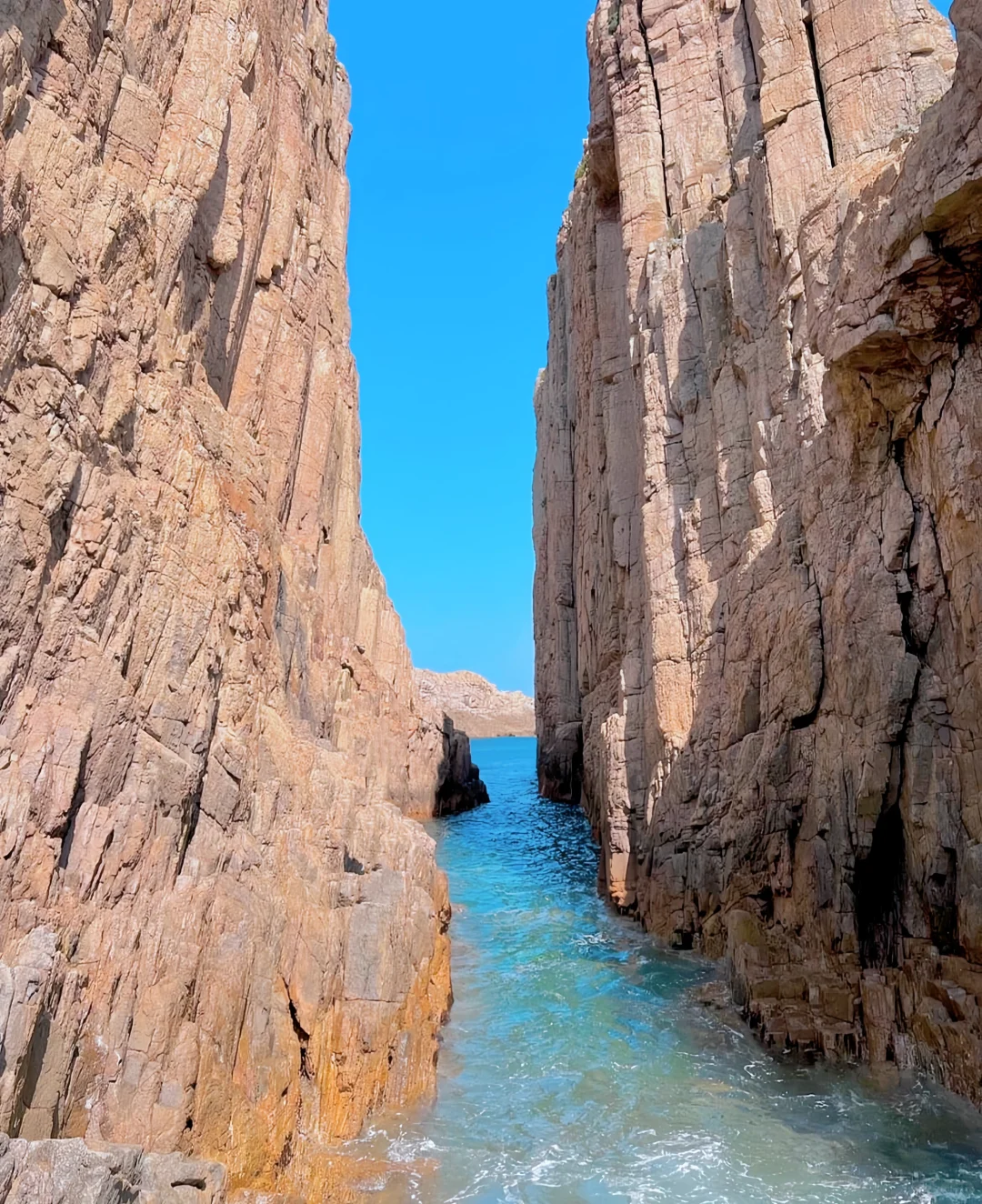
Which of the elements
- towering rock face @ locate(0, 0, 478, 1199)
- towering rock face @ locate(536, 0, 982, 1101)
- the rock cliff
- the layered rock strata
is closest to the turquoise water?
towering rock face @ locate(536, 0, 982, 1101)

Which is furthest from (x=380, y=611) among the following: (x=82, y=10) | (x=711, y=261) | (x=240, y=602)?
(x=82, y=10)

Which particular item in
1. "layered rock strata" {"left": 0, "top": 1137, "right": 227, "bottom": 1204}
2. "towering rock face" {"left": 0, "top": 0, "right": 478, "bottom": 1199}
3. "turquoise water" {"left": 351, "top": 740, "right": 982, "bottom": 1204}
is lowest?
"turquoise water" {"left": 351, "top": 740, "right": 982, "bottom": 1204}

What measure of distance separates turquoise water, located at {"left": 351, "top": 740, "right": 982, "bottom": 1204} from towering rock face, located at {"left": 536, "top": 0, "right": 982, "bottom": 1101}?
1041 mm

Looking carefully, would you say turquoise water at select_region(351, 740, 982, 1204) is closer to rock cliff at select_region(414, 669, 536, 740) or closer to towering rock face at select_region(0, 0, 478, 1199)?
towering rock face at select_region(0, 0, 478, 1199)

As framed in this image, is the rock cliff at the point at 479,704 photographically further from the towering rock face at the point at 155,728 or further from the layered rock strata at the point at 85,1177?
the layered rock strata at the point at 85,1177

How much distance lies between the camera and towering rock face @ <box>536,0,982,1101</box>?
12.8 meters

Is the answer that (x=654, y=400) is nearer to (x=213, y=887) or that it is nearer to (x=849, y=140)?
(x=849, y=140)

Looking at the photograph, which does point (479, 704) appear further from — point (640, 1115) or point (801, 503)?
point (640, 1115)

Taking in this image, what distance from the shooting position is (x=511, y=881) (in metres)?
30.4

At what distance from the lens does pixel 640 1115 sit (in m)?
12.7

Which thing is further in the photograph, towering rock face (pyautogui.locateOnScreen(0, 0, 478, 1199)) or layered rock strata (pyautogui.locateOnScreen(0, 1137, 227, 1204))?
towering rock face (pyautogui.locateOnScreen(0, 0, 478, 1199))

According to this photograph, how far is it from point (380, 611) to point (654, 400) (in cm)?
2127

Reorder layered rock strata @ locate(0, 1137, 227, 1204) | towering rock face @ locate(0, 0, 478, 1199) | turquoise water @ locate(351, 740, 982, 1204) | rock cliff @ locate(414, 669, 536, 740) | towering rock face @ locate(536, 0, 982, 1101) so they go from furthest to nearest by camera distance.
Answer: rock cliff @ locate(414, 669, 536, 740), towering rock face @ locate(536, 0, 982, 1101), turquoise water @ locate(351, 740, 982, 1204), towering rock face @ locate(0, 0, 478, 1199), layered rock strata @ locate(0, 1137, 227, 1204)

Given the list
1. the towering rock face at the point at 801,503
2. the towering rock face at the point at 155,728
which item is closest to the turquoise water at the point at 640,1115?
the towering rock face at the point at 801,503
